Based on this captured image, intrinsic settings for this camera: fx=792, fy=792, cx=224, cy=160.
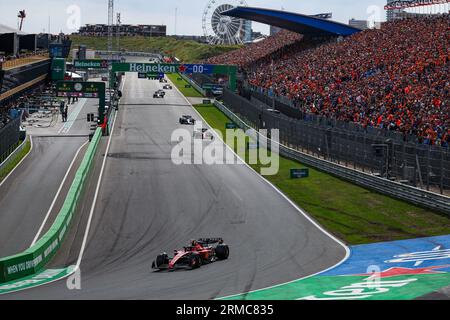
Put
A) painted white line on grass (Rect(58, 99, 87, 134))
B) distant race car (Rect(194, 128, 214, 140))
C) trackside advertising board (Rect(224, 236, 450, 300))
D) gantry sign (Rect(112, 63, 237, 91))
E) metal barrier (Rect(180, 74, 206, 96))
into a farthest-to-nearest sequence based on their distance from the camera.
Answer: metal barrier (Rect(180, 74, 206, 96)), gantry sign (Rect(112, 63, 237, 91)), painted white line on grass (Rect(58, 99, 87, 134)), distant race car (Rect(194, 128, 214, 140)), trackside advertising board (Rect(224, 236, 450, 300))

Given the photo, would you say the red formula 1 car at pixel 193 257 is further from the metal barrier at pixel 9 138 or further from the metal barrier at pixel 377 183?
the metal barrier at pixel 9 138

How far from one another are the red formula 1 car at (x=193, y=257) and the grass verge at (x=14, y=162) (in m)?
19.5

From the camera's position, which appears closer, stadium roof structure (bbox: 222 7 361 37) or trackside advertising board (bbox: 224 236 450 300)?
trackside advertising board (bbox: 224 236 450 300)

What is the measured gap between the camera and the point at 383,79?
1994 inches

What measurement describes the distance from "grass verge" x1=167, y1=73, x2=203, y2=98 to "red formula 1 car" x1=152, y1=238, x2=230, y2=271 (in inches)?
2887

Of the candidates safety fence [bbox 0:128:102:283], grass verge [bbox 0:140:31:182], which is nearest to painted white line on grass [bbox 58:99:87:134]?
grass verge [bbox 0:140:31:182]

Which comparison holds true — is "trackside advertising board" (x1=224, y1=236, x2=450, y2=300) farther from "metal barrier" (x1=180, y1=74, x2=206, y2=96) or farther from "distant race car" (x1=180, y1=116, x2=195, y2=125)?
"metal barrier" (x1=180, y1=74, x2=206, y2=96)

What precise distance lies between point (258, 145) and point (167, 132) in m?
11.5

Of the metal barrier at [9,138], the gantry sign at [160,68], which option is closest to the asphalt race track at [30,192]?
the metal barrier at [9,138]

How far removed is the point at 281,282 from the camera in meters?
20.4

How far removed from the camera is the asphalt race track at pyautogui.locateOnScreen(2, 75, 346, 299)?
19.9 m

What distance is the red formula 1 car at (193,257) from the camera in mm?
21766

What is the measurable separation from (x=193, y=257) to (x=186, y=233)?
19.1ft
